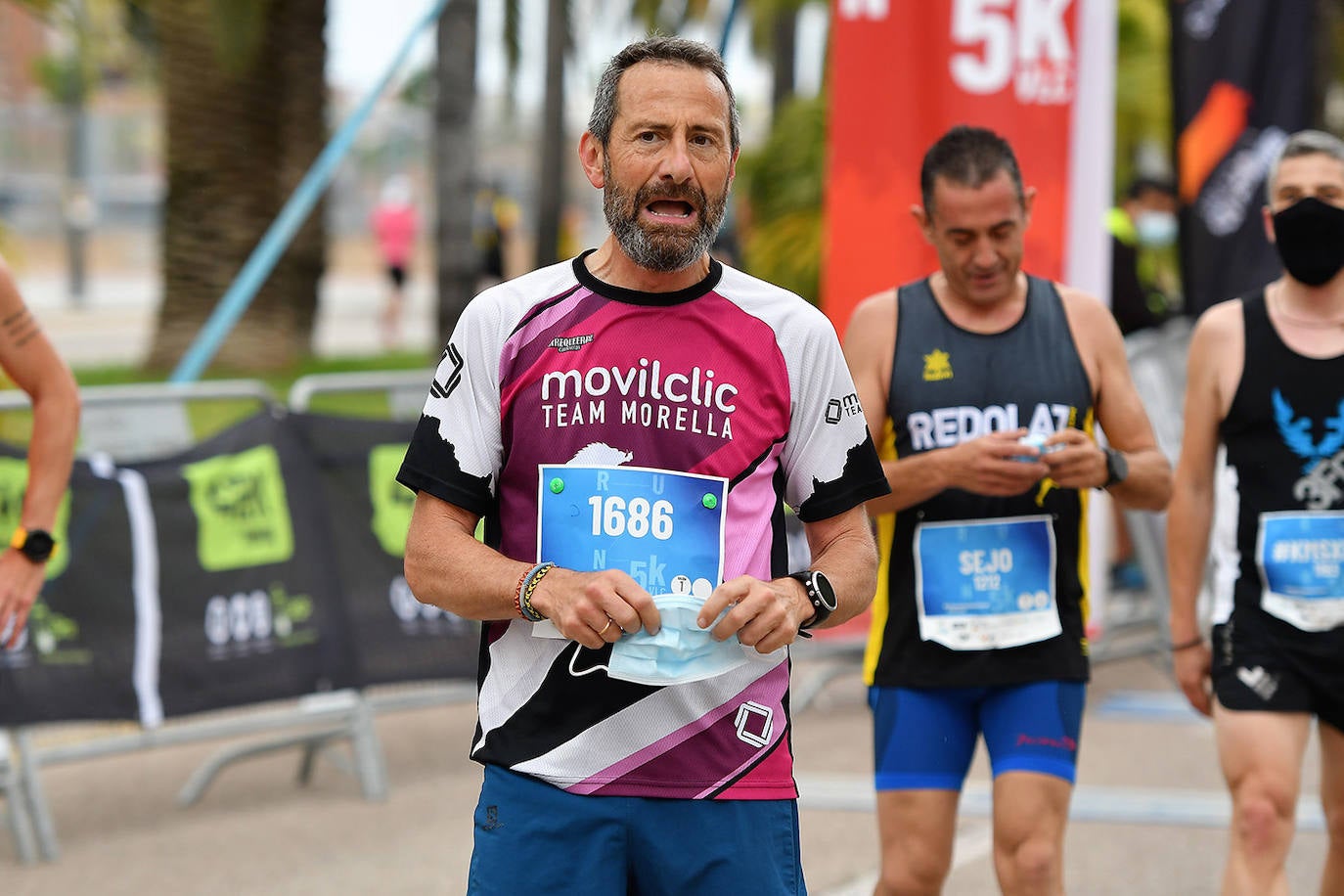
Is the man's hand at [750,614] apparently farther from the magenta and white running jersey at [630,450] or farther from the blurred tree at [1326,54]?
the blurred tree at [1326,54]

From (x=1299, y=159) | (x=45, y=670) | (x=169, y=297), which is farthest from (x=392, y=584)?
(x=169, y=297)

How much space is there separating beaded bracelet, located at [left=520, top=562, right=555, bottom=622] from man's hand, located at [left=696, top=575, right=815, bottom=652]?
26 cm

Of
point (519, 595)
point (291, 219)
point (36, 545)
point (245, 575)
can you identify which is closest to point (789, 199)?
point (291, 219)

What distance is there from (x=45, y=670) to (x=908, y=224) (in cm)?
385

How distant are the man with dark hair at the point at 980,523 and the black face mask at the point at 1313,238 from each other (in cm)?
48

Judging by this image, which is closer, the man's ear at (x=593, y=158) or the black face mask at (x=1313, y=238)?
the man's ear at (x=593, y=158)

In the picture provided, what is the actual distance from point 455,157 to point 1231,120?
23.3ft

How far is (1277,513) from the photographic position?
4465mm

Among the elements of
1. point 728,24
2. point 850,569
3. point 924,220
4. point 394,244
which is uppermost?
point 728,24

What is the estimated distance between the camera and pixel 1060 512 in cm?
442

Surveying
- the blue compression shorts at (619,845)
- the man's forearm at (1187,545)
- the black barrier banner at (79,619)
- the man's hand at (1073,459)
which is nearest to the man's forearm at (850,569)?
the blue compression shorts at (619,845)

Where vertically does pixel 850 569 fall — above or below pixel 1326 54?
below

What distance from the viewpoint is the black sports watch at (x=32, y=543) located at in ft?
13.9

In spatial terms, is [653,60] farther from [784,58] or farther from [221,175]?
[784,58]
